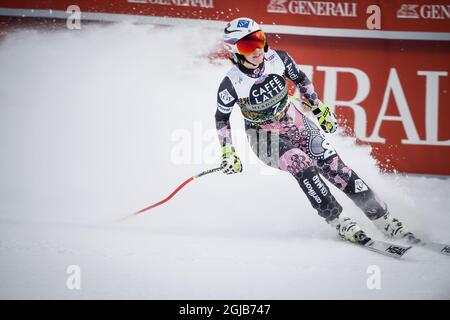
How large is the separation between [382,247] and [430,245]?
32 cm

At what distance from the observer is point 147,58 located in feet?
12.5

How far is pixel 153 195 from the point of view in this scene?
3.52 metres

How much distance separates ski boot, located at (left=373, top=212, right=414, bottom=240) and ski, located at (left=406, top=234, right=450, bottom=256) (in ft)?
0.04

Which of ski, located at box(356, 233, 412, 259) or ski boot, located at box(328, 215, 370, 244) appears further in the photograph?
ski boot, located at box(328, 215, 370, 244)

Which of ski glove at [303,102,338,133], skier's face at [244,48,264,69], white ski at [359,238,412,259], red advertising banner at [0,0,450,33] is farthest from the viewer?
red advertising banner at [0,0,450,33]

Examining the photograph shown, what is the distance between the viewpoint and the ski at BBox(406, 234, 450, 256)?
9.17 ft

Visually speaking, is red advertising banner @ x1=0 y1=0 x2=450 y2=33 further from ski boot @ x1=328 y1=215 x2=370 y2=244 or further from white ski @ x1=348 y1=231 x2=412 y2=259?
white ski @ x1=348 y1=231 x2=412 y2=259

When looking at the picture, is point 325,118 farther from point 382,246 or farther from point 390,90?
point 390,90

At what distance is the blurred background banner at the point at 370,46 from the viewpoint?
12.4 ft

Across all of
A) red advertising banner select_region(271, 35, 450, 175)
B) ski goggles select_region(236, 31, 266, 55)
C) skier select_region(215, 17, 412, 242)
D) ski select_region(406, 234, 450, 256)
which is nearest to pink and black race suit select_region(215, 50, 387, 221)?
skier select_region(215, 17, 412, 242)

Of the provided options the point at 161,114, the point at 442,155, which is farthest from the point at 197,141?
the point at 442,155

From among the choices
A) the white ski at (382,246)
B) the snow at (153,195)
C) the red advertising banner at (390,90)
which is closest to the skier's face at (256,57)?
the snow at (153,195)

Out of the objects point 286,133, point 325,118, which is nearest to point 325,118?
point 325,118

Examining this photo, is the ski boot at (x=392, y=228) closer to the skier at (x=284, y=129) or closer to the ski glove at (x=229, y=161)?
the skier at (x=284, y=129)
